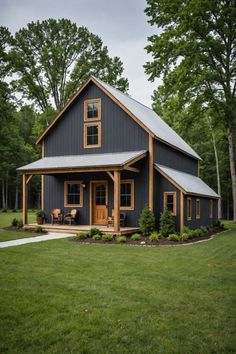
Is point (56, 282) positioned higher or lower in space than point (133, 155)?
lower

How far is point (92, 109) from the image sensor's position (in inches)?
746

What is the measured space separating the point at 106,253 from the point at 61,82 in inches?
952

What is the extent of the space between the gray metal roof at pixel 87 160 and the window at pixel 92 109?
206 centimetres

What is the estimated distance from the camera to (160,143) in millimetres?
18484

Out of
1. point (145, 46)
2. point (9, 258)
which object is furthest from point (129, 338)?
point (145, 46)

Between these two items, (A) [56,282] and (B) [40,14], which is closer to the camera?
(A) [56,282]

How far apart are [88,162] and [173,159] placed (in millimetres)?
5914

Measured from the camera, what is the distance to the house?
16.8 m

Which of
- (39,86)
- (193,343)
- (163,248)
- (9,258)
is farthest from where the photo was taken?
(39,86)

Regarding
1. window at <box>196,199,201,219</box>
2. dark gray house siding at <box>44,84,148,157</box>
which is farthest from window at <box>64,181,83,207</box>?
window at <box>196,199,201,219</box>

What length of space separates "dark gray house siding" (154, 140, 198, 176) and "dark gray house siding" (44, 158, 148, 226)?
1252 mm

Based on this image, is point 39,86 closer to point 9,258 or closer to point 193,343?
point 9,258

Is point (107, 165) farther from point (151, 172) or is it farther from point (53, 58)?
point (53, 58)

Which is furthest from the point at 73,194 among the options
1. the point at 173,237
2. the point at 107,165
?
the point at 173,237
